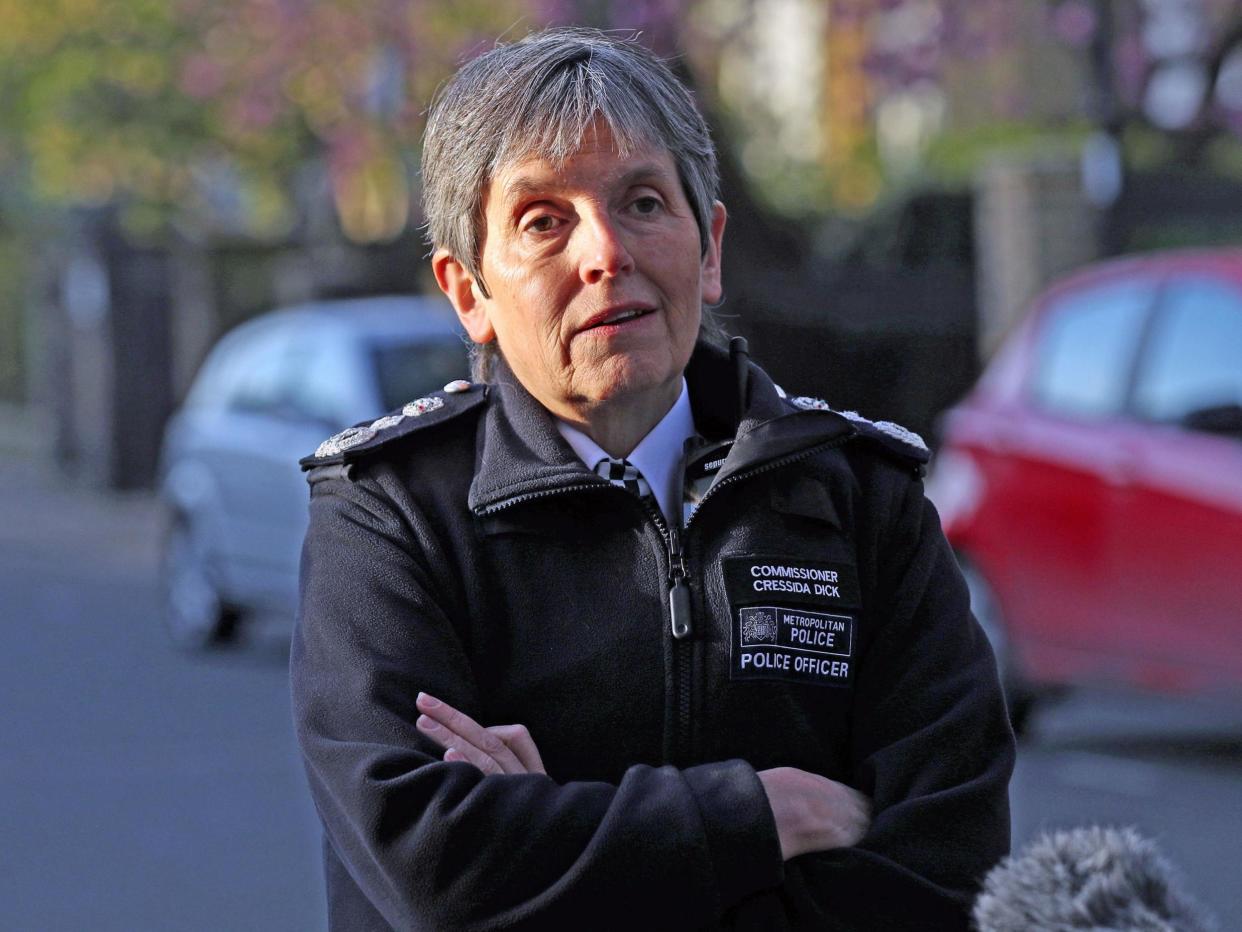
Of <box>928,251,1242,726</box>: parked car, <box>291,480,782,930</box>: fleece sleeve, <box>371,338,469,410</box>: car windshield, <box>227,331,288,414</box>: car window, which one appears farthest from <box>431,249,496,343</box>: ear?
<box>227,331,288,414</box>: car window

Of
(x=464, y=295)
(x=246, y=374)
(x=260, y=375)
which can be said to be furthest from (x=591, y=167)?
(x=246, y=374)

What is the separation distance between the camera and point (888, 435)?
2684 mm

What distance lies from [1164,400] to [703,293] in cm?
591

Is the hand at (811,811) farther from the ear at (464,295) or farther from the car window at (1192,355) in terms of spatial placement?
the car window at (1192,355)

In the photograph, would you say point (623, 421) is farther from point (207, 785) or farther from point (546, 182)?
point (207, 785)

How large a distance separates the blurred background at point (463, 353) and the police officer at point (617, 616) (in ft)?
0.87

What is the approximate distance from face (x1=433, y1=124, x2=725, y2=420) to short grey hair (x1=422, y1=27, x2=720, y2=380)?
0.06 ft

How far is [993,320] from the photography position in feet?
52.9

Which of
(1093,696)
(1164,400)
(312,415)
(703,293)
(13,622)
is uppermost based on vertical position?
(703,293)

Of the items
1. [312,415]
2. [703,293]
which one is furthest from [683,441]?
[312,415]

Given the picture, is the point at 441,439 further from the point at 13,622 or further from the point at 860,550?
the point at 13,622

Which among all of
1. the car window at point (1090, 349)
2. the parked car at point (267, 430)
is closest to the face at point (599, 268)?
the car window at point (1090, 349)

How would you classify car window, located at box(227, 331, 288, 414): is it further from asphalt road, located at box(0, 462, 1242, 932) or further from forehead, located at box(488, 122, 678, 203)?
forehead, located at box(488, 122, 678, 203)

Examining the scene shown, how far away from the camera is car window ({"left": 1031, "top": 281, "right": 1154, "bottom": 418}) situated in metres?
8.66
